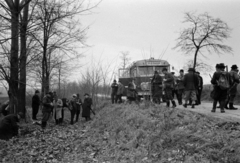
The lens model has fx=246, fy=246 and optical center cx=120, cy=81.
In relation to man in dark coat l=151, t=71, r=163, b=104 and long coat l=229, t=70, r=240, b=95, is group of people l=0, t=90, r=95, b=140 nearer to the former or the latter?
man in dark coat l=151, t=71, r=163, b=104

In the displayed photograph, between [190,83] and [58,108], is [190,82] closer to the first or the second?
[190,83]

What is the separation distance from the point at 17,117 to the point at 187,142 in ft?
22.4

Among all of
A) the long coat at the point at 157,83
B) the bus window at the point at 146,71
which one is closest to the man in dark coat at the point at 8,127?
the long coat at the point at 157,83

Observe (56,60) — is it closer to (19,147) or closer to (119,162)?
(19,147)

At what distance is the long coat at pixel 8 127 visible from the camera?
9.03 m

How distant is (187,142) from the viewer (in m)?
5.10

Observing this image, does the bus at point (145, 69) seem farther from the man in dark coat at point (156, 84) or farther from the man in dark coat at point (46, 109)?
the man in dark coat at point (46, 109)

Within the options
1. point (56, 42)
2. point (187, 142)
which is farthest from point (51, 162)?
point (56, 42)

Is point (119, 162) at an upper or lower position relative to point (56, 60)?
lower

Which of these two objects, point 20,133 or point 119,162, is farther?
point 20,133

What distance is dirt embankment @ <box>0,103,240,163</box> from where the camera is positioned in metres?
4.57

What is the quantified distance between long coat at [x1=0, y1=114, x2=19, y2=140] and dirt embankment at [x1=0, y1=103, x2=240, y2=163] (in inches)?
18.8

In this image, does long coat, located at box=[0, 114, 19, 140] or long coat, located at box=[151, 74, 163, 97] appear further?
long coat, located at box=[151, 74, 163, 97]

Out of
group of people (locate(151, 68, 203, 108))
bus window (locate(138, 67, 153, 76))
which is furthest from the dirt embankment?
bus window (locate(138, 67, 153, 76))
